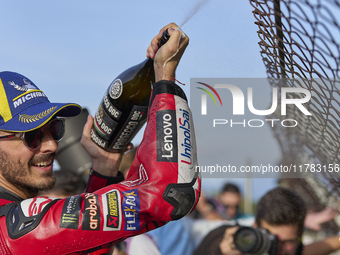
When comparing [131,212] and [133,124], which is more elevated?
[133,124]

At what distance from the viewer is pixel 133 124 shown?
1.28 m

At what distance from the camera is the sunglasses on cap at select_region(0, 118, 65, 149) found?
3.49ft

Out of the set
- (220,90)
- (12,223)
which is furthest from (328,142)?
(12,223)

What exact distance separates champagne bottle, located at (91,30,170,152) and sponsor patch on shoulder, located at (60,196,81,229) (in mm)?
463

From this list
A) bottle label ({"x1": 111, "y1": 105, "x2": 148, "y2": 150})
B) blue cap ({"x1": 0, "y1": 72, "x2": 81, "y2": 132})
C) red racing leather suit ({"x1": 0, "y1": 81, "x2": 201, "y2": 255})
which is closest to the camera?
red racing leather suit ({"x1": 0, "y1": 81, "x2": 201, "y2": 255})

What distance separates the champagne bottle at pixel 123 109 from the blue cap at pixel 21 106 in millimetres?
206

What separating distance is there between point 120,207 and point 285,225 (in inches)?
43.6

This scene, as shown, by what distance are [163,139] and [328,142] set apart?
68cm

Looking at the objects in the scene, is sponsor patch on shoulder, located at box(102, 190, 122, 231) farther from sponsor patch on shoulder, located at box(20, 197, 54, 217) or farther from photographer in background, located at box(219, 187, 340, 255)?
photographer in background, located at box(219, 187, 340, 255)

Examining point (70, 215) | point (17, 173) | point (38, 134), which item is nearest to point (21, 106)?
point (38, 134)

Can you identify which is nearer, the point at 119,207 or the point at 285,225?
the point at 119,207

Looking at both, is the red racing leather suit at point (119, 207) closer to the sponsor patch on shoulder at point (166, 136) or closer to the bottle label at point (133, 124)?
the sponsor patch on shoulder at point (166, 136)

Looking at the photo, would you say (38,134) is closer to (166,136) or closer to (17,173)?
(17,173)

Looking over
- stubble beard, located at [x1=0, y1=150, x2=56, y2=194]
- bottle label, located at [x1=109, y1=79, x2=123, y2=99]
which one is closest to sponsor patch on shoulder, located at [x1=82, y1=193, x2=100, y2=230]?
stubble beard, located at [x1=0, y1=150, x2=56, y2=194]
